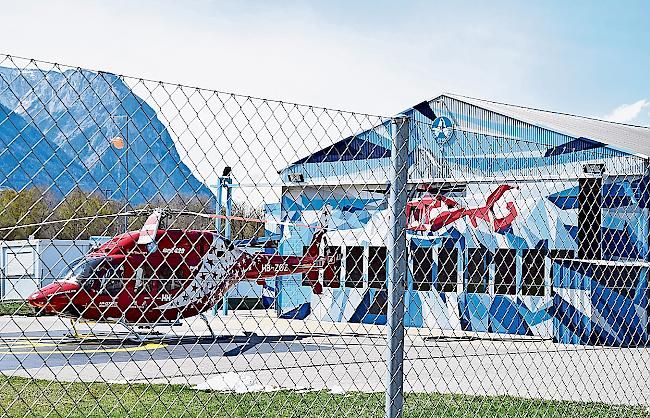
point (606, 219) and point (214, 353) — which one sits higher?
point (606, 219)

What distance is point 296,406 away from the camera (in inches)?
280

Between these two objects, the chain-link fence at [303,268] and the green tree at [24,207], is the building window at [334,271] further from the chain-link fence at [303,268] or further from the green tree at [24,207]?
the green tree at [24,207]

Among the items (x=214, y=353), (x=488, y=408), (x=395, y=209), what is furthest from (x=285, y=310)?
(x=395, y=209)

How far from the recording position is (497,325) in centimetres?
1580

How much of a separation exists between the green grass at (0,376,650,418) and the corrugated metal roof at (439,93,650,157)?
815cm

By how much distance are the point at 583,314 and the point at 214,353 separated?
6044 millimetres

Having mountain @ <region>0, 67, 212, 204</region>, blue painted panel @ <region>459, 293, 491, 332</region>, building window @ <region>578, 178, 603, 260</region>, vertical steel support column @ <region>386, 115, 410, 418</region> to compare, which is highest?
mountain @ <region>0, 67, 212, 204</region>

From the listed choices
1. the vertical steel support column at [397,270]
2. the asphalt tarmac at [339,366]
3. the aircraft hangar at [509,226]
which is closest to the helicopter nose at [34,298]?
the asphalt tarmac at [339,366]

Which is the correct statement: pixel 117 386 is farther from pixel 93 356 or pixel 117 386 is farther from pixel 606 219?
pixel 606 219

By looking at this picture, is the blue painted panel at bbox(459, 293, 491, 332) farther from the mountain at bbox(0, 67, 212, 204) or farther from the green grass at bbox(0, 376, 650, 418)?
the mountain at bbox(0, 67, 212, 204)

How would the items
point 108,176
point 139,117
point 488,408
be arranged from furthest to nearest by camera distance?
point 488,408 → point 139,117 → point 108,176

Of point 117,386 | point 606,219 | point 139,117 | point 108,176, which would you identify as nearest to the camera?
point 108,176

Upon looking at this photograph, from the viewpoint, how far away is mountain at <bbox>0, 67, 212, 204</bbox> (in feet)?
9.73

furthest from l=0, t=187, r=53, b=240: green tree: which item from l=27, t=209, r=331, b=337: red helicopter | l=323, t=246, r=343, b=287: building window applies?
l=323, t=246, r=343, b=287: building window
